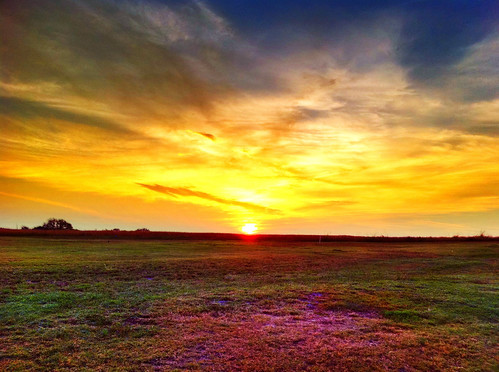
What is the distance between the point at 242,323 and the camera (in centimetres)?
934

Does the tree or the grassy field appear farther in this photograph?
the tree

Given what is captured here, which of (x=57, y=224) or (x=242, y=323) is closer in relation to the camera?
(x=242, y=323)

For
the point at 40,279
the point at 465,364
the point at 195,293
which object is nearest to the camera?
the point at 465,364

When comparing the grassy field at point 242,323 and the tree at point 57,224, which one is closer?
the grassy field at point 242,323

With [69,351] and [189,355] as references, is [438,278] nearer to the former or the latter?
[189,355]

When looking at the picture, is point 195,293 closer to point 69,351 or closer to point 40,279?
point 69,351

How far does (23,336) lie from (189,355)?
434 centimetres

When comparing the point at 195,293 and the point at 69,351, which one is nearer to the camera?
the point at 69,351

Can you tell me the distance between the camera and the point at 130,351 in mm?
7297

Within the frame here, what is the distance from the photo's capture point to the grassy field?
22.9 feet

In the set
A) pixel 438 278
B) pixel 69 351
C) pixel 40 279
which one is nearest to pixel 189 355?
pixel 69 351

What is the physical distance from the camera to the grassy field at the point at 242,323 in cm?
699

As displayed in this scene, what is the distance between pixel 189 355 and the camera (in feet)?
23.4

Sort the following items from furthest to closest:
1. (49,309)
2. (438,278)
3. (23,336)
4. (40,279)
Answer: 1. (438,278)
2. (40,279)
3. (49,309)
4. (23,336)
